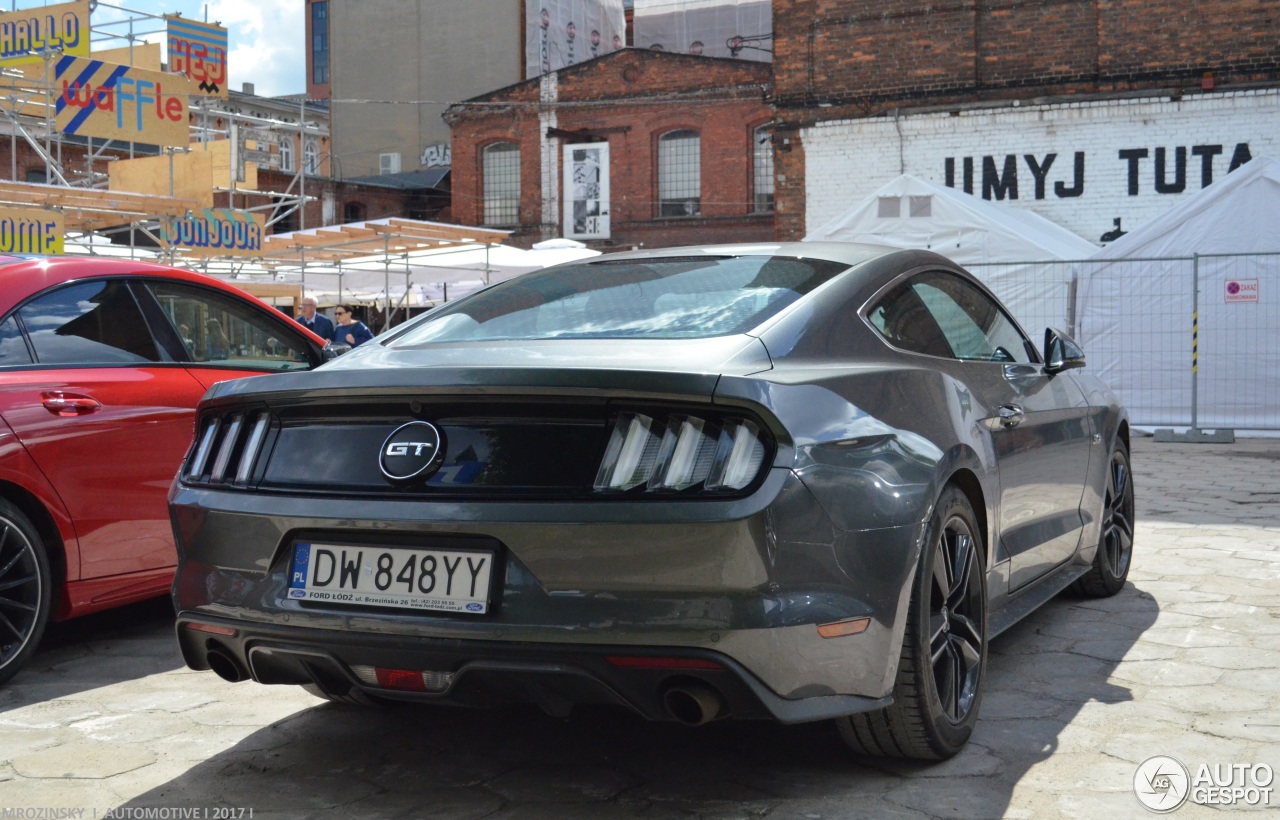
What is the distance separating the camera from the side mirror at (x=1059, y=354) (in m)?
4.58

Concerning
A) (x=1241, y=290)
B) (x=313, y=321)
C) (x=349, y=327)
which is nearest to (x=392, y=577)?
(x=313, y=321)

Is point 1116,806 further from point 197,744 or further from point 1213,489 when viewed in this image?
point 1213,489

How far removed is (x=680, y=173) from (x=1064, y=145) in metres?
17.9

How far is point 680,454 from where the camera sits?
274 cm

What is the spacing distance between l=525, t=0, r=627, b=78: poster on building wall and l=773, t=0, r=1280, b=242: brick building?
75.9 feet

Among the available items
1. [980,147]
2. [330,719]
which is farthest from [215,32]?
[330,719]

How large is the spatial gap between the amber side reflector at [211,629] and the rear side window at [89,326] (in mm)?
1818

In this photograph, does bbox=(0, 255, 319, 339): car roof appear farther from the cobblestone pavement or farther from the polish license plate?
the polish license plate

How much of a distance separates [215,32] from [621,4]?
2204 centimetres

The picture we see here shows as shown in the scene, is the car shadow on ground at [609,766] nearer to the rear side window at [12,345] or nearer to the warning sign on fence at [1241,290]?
the rear side window at [12,345]

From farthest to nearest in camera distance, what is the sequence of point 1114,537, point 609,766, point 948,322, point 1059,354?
point 1114,537 → point 1059,354 → point 948,322 → point 609,766

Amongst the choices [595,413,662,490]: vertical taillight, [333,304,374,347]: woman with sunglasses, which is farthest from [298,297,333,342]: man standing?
[595,413,662,490]: vertical taillight

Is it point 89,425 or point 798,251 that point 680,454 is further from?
point 89,425

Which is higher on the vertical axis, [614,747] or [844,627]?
[844,627]
